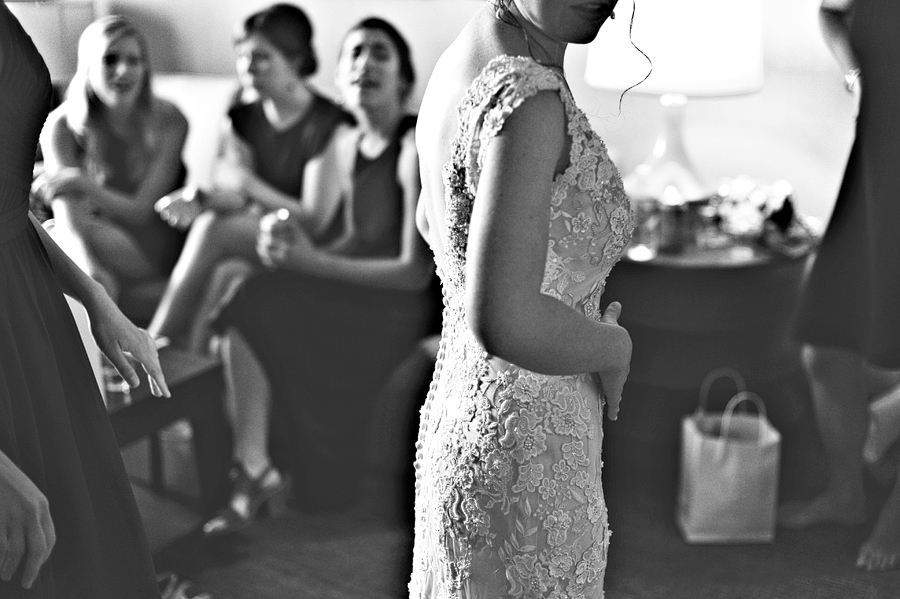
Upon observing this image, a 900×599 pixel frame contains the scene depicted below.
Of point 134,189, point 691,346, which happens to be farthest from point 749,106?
point 134,189

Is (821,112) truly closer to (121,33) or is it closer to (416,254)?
(416,254)

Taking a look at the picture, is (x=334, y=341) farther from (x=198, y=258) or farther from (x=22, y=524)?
(x=22, y=524)

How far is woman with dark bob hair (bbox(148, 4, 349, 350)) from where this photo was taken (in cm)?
275

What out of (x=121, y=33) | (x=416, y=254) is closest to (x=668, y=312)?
(x=416, y=254)

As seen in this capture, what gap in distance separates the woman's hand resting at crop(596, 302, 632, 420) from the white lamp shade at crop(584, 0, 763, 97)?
1.56m

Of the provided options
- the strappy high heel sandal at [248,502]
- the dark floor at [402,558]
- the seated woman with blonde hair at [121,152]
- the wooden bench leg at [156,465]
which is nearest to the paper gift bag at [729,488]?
the dark floor at [402,558]

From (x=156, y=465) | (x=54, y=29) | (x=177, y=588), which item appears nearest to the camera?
(x=54, y=29)

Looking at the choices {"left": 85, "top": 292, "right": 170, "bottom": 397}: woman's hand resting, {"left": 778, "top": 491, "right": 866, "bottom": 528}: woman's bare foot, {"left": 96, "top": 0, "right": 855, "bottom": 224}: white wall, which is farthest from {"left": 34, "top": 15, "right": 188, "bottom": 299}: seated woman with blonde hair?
{"left": 778, "top": 491, "right": 866, "bottom": 528}: woman's bare foot

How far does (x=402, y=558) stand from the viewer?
235 centimetres

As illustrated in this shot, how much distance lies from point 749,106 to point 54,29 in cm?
225

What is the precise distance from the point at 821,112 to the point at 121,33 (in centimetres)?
196

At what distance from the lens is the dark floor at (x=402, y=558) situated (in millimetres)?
2215

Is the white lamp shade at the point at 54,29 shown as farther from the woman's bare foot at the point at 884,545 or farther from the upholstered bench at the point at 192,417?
the woman's bare foot at the point at 884,545

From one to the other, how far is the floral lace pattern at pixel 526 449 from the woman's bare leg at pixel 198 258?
1656 millimetres
